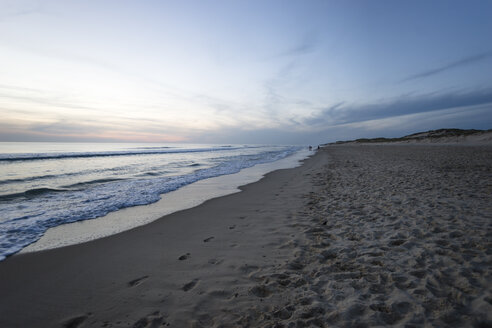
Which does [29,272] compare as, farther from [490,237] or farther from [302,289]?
[490,237]

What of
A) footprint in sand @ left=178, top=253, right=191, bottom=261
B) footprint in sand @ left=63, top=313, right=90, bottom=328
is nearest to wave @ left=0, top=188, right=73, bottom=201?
footprint in sand @ left=178, top=253, right=191, bottom=261

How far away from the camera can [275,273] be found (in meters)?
3.46

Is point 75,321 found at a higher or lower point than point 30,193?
lower

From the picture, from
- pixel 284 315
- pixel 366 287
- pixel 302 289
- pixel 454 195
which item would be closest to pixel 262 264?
pixel 302 289

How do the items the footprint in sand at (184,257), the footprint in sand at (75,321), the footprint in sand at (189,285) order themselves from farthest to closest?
the footprint in sand at (184,257)
the footprint in sand at (189,285)
the footprint in sand at (75,321)

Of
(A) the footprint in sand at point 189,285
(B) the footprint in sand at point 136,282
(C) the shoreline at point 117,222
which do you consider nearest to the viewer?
(A) the footprint in sand at point 189,285

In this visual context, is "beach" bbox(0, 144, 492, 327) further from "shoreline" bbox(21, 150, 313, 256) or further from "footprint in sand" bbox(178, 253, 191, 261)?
"shoreline" bbox(21, 150, 313, 256)

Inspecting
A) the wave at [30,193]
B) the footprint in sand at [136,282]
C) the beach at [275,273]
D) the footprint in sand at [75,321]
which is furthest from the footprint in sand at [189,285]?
the wave at [30,193]

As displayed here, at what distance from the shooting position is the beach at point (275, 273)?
2.62 meters

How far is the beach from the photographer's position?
2623 millimetres

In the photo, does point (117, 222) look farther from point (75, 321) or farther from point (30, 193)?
point (30, 193)

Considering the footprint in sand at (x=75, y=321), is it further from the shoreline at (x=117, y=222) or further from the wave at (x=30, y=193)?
the wave at (x=30, y=193)

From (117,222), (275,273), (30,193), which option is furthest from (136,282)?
(30,193)

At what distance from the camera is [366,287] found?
302 centimetres
